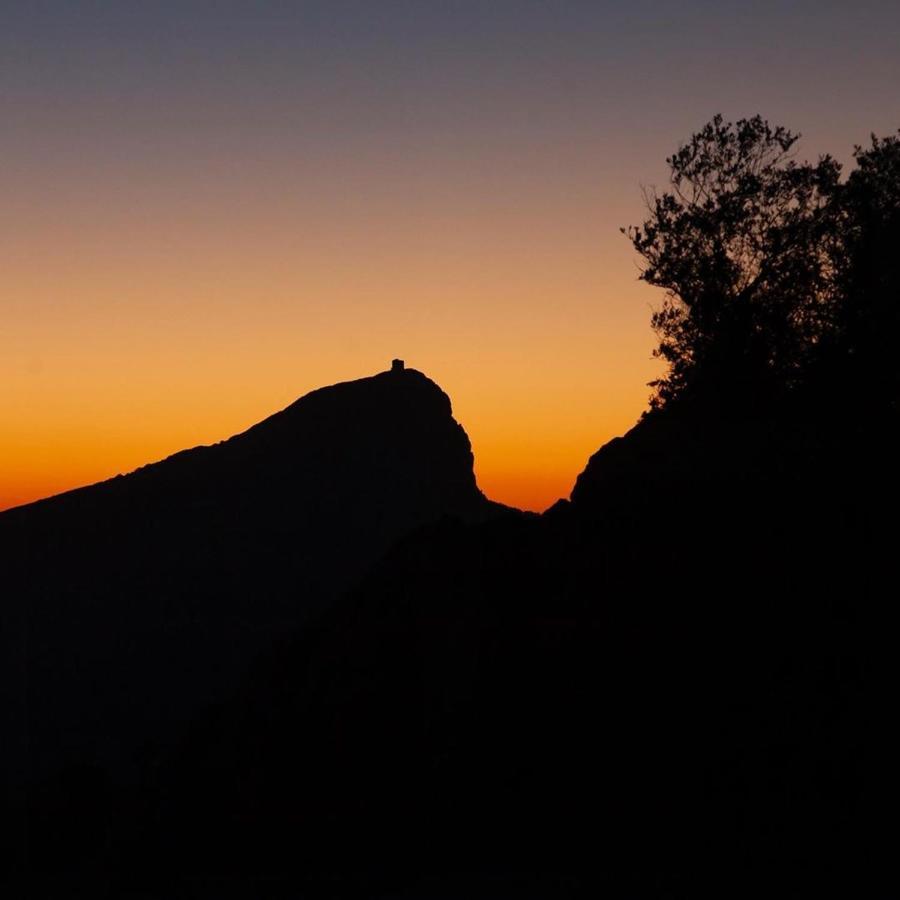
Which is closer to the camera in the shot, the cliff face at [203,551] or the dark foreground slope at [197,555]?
the dark foreground slope at [197,555]

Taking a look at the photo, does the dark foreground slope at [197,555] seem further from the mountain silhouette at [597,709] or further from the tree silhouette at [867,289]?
the tree silhouette at [867,289]

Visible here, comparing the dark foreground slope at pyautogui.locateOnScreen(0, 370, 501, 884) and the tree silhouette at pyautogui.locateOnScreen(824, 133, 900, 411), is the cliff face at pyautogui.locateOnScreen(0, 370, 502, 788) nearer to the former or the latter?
the dark foreground slope at pyautogui.locateOnScreen(0, 370, 501, 884)

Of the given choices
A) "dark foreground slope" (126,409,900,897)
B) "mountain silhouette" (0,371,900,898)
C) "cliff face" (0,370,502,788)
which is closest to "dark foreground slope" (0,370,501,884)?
"cliff face" (0,370,502,788)

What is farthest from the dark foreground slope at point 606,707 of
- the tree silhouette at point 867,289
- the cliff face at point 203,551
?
the cliff face at point 203,551

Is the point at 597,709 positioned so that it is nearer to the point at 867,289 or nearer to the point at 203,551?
the point at 867,289

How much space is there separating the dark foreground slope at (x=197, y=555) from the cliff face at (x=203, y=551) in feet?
0.39

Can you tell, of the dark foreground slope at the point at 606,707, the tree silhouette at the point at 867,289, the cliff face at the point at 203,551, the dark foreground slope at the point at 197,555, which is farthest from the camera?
the cliff face at the point at 203,551

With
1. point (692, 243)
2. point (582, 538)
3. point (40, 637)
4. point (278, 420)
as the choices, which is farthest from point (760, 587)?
point (278, 420)

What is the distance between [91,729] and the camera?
6875 cm

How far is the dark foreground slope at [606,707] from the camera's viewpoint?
76.5 ft

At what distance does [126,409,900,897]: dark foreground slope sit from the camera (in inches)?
918

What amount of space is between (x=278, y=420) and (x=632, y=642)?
67.7 m

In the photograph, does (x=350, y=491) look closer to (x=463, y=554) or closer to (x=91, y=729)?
(x=91, y=729)

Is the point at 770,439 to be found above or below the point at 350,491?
below
